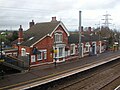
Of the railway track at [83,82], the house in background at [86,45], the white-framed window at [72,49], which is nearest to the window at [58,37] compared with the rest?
the house in background at [86,45]

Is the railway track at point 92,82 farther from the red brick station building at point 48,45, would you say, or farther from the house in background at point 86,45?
the house in background at point 86,45

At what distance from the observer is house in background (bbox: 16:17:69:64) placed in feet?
84.9

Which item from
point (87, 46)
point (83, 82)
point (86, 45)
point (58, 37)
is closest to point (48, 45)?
point (58, 37)

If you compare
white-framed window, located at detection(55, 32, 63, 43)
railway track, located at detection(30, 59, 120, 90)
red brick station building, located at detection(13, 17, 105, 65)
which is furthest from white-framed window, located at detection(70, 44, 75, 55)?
railway track, located at detection(30, 59, 120, 90)

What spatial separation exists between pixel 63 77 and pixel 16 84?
4834 millimetres

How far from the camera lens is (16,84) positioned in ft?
56.0

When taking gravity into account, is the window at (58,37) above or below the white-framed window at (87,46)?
above

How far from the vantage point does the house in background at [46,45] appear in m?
25.9

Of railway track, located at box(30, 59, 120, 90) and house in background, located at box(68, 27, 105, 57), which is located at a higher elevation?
house in background, located at box(68, 27, 105, 57)

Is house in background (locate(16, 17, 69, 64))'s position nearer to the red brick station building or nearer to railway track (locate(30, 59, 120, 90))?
the red brick station building

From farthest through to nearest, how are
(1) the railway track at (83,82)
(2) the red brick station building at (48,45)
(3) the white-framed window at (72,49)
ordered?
(3) the white-framed window at (72,49)
(2) the red brick station building at (48,45)
(1) the railway track at (83,82)

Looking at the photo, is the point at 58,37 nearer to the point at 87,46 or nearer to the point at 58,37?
the point at 58,37

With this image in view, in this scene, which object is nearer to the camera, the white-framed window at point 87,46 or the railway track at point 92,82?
the railway track at point 92,82

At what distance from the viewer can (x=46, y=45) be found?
27.4m
